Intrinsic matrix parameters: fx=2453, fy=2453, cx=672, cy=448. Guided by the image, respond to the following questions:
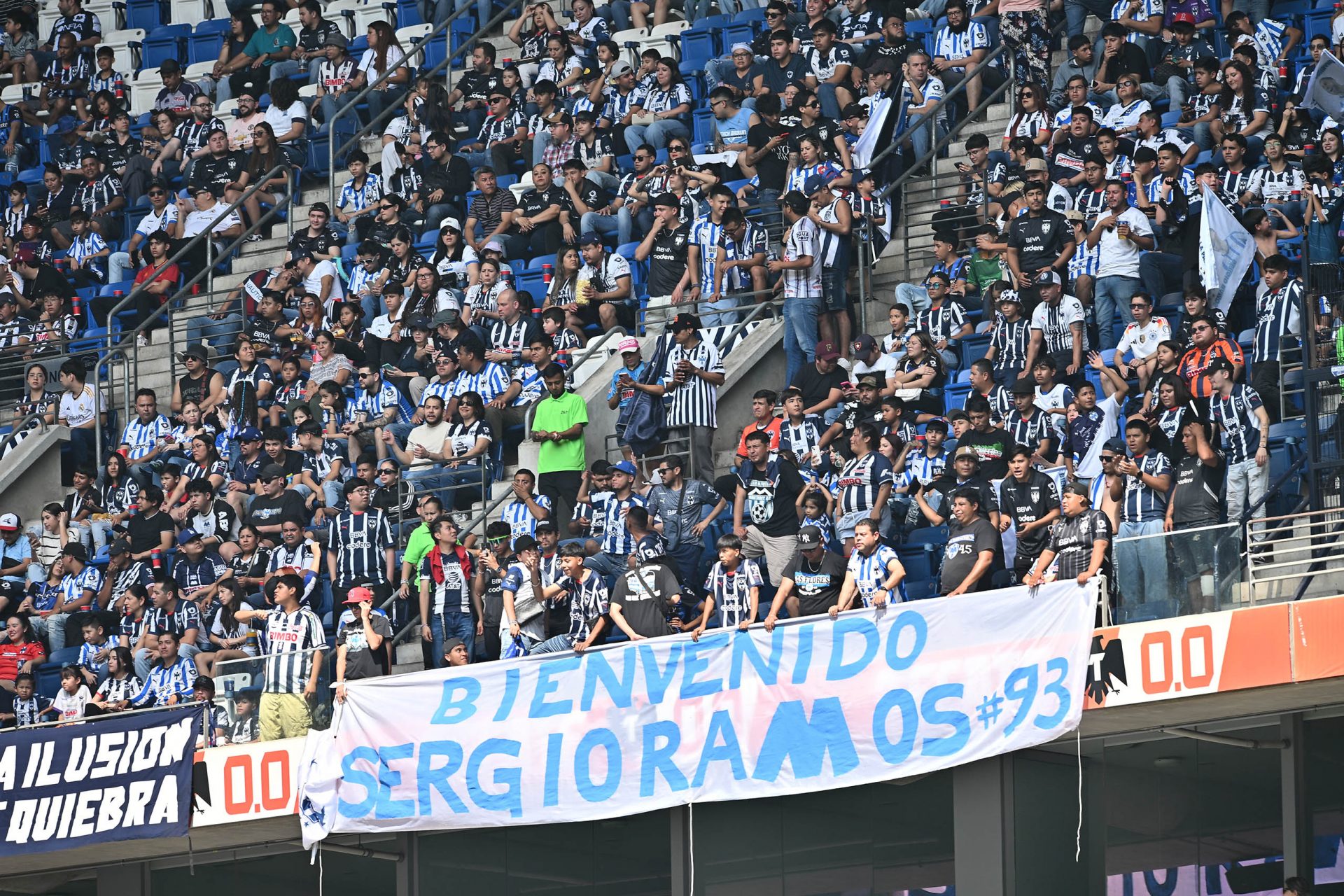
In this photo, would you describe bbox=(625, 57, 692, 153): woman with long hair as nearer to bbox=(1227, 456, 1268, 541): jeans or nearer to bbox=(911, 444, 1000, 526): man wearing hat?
bbox=(911, 444, 1000, 526): man wearing hat

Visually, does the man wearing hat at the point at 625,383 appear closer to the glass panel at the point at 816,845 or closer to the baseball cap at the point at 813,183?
the baseball cap at the point at 813,183

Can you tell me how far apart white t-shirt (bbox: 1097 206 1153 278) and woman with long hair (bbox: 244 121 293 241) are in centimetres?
1005

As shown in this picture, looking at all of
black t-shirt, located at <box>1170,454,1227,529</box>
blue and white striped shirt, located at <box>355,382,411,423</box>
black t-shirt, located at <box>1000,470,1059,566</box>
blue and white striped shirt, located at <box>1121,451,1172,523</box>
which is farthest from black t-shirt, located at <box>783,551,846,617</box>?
blue and white striped shirt, located at <box>355,382,411,423</box>

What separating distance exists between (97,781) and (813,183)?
7583 millimetres

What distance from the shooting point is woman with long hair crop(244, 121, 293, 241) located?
25141mm

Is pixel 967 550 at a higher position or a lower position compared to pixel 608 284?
lower

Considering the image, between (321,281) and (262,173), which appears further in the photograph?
(262,173)

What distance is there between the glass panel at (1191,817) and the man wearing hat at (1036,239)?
14.2ft

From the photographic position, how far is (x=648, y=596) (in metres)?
16.5

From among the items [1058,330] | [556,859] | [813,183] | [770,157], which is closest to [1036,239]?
[1058,330]

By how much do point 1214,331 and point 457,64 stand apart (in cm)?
1213

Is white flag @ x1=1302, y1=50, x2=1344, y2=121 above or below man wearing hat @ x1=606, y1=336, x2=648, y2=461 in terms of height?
above

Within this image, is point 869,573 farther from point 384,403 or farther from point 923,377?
point 384,403

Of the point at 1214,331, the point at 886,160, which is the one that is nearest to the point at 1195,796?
the point at 1214,331
